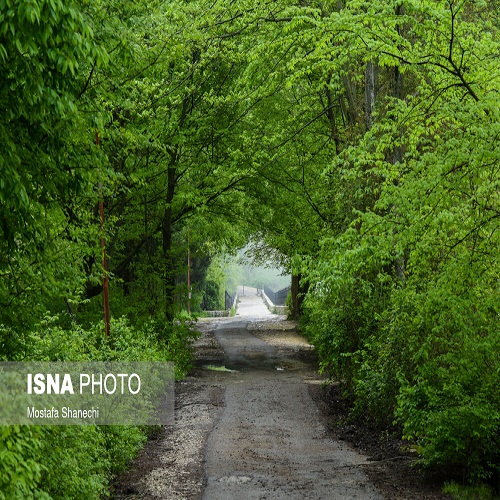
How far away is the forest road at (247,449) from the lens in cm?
Answer: 879

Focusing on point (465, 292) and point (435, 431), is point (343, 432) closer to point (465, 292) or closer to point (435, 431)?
point (435, 431)

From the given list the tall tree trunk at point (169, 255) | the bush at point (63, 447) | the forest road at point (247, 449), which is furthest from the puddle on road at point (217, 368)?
the bush at point (63, 447)

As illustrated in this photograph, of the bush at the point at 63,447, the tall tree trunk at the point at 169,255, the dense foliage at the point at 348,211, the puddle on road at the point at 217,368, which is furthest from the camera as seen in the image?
the puddle on road at the point at 217,368

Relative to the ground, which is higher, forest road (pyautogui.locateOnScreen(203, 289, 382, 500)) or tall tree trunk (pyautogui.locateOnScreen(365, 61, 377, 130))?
tall tree trunk (pyautogui.locateOnScreen(365, 61, 377, 130))

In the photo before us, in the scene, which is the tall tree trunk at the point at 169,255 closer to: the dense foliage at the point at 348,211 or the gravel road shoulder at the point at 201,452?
the gravel road shoulder at the point at 201,452

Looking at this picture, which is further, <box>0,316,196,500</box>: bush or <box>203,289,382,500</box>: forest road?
<box>203,289,382,500</box>: forest road

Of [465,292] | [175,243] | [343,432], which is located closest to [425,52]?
[465,292]

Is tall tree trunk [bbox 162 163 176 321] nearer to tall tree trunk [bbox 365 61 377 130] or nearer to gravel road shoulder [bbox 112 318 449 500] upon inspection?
gravel road shoulder [bbox 112 318 449 500]

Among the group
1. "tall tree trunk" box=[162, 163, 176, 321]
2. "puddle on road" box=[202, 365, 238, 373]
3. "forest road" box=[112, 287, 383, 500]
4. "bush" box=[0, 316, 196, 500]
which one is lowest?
"puddle on road" box=[202, 365, 238, 373]

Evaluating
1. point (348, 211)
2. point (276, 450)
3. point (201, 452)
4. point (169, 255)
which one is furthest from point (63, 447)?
point (169, 255)

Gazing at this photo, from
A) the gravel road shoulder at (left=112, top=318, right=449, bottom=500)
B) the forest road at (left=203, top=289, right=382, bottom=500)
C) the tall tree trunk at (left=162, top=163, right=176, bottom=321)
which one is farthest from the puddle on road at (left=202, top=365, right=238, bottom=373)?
the tall tree trunk at (left=162, top=163, right=176, bottom=321)

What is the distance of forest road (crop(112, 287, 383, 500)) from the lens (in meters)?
8.79

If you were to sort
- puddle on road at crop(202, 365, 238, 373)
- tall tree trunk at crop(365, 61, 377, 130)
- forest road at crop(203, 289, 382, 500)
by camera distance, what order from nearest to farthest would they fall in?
forest road at crop(203, 289, 382, 500)
tall tree trunk at crop(365, 61, 377, 130)
puddle on road at crop(202, 365, 238, 373)

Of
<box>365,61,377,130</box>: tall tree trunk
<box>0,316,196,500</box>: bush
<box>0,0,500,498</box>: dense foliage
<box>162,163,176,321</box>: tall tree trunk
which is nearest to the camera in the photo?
<box>0,316,196,500</box>: bush
